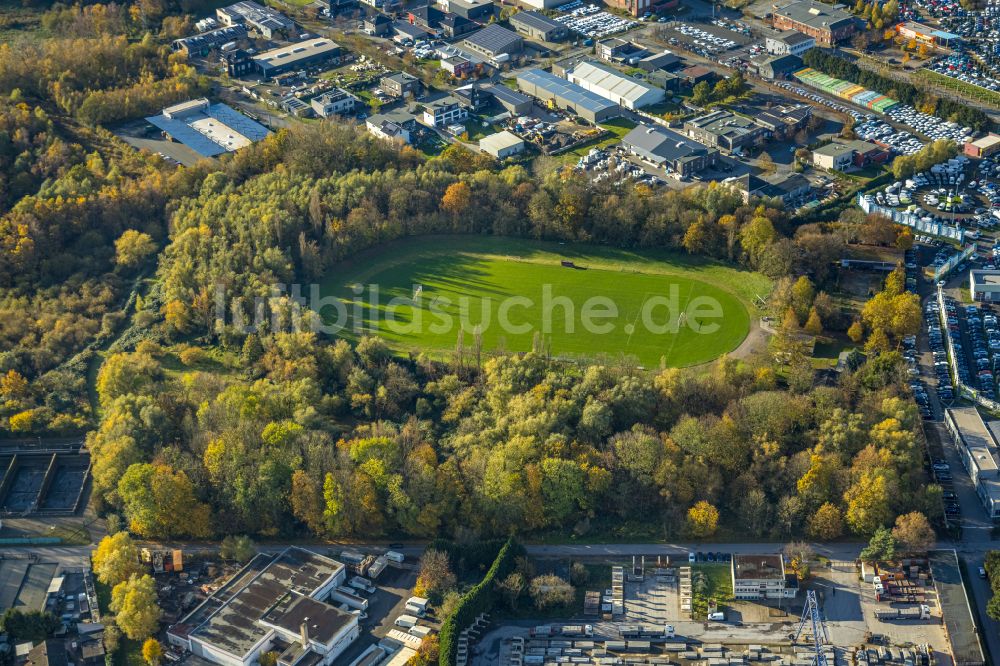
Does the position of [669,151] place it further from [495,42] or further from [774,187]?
[495,42]

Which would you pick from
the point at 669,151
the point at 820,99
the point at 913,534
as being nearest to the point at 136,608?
the point at 913,534

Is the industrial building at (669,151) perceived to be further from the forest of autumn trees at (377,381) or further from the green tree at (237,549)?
the green tree at (237,549)

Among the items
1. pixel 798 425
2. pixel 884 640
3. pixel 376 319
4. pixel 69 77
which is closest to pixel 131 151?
pixel 69 77

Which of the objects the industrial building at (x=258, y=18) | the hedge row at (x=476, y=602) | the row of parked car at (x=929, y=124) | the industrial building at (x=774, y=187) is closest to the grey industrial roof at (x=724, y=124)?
the industrial building at (x=774, y=187)

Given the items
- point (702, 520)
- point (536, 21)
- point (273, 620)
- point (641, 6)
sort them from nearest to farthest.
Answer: point (273, 620) → point (702, 520) → point (536, 21) → point (641, 6)

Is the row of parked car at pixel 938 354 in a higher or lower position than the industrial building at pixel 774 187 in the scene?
lower
